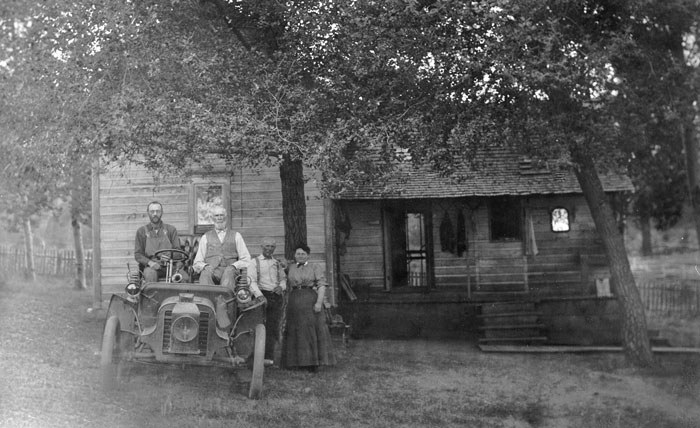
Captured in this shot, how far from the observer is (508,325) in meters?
14.9

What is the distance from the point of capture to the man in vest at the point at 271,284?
987 centimetres

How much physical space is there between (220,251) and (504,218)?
34.1 feet

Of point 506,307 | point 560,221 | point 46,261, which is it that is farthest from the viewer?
point 46,261

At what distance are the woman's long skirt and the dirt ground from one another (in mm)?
342

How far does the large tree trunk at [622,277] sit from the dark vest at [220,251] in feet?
21.1

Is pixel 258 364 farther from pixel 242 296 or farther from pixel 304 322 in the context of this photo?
pixel 304 322

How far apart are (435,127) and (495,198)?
773 cm

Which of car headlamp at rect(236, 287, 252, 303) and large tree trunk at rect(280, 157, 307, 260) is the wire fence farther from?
car headlamp at rect(236, 287, 252, 303)

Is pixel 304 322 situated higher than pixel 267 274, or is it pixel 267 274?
pixel 267 274

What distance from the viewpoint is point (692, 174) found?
14.6 m

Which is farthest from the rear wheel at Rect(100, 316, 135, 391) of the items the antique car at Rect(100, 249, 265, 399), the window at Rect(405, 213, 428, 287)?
the window at Rect(405, 213, 428, 287)

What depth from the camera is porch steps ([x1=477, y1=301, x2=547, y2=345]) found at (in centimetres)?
1477

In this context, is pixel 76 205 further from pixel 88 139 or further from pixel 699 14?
pixel 699 14

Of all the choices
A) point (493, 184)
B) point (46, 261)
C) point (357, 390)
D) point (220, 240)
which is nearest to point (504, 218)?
point (493, 184)
